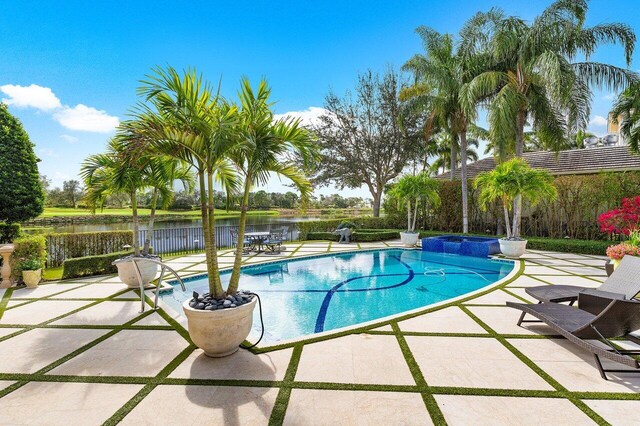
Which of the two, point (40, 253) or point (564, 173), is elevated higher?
point (564, 173)

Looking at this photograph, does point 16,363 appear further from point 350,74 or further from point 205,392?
point 350,74

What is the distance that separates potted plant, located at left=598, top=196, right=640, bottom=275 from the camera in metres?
5.26

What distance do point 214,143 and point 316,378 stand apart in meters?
2.45

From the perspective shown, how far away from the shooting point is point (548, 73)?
9.60 m

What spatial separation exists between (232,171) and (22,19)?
630cm

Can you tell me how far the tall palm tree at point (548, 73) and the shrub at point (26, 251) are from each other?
13.2 m

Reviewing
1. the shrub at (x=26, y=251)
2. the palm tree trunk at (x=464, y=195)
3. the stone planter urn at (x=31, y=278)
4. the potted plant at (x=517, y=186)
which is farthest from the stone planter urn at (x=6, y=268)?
the palm tree trunk at (x=464, y=195)

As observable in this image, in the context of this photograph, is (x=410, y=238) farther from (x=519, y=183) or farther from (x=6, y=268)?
(x=6, y=268)

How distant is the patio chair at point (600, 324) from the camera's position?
8.88 feet

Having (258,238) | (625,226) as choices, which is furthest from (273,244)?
(625,226)

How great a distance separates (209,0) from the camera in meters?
7.52

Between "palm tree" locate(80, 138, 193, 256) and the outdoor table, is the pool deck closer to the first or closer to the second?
"palm tree" locate(80, 138, 193, 256)

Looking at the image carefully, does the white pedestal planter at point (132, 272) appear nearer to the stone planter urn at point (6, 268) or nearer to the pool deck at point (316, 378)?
the pool deck at point (316, 378)

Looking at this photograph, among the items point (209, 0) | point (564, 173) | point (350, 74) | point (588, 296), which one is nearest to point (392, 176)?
point (350, 74)
